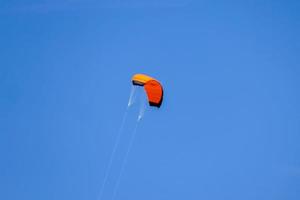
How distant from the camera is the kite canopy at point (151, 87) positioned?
2769 centimetres

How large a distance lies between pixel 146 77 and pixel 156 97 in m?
1.32

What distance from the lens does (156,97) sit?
2817 cm

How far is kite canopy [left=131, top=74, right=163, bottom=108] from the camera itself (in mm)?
27688

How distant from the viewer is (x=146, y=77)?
1107 inches

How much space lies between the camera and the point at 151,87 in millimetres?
27859
